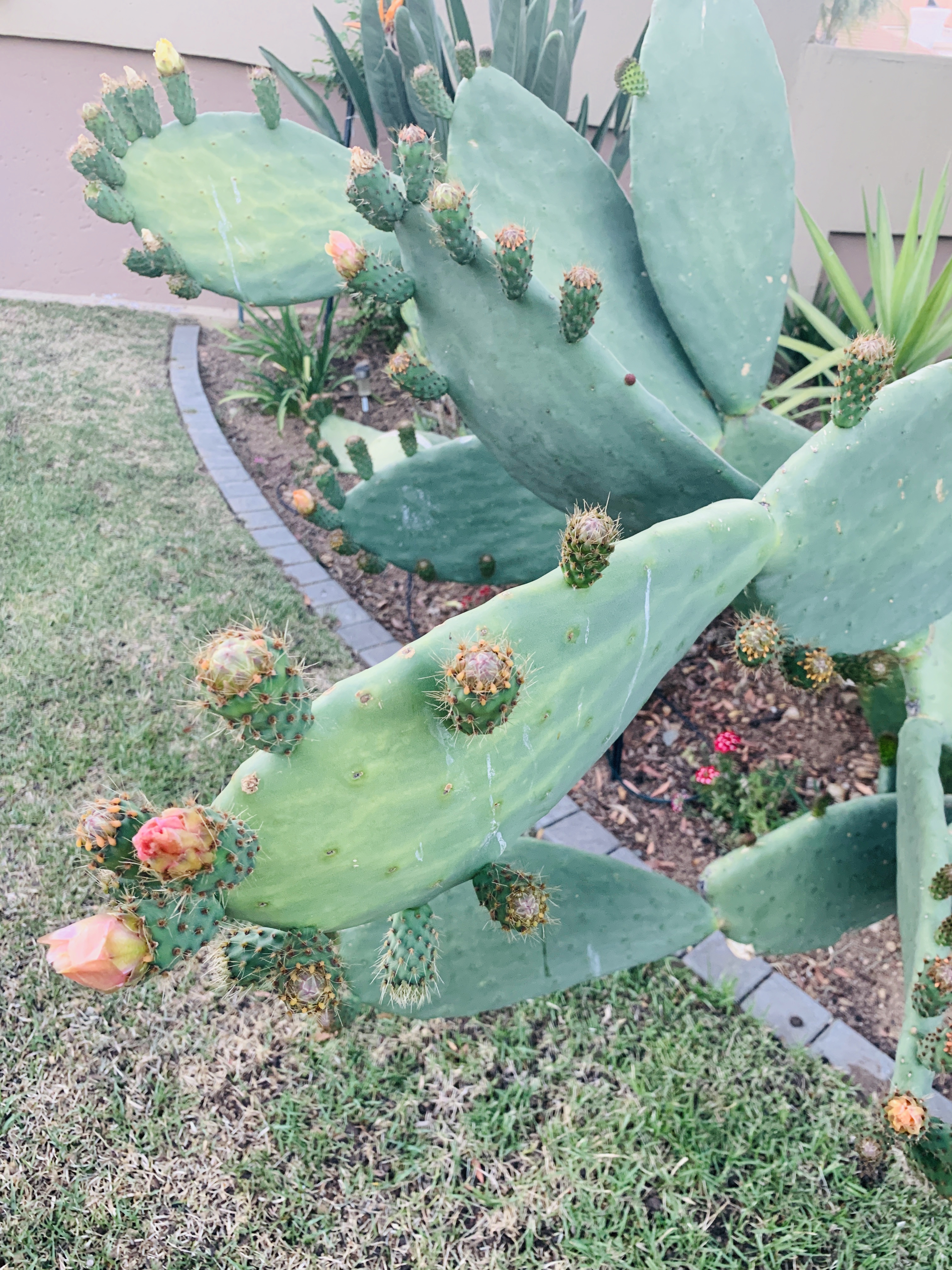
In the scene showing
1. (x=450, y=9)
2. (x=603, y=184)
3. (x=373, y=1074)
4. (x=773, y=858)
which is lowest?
(x=373, y=1074)

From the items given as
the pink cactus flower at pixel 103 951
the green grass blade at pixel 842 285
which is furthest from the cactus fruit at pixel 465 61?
the pink cactus flower at pixel 103 951

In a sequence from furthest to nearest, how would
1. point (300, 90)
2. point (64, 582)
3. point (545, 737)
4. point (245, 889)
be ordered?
1. point (300, 90)
2. point (64, 582)
3. point (545, 737)
4. point (245, 889)

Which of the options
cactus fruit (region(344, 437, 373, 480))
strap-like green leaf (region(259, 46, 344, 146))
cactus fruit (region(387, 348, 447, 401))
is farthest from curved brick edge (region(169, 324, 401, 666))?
strap-like green leaf (region(259, 46, 344, 146))

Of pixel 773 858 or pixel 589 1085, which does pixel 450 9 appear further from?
pixel 589 1085

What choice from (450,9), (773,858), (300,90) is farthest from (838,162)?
(773,858)

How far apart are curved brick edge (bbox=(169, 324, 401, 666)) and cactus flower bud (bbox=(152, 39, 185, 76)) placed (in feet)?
5.97

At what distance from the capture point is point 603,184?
217 cm

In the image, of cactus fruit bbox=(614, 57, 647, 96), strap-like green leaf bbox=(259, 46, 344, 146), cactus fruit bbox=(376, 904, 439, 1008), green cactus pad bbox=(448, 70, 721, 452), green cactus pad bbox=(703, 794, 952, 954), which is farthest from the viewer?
strap-like green leaf bbox=(259, 46, 344, 146)

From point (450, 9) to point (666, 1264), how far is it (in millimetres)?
4797

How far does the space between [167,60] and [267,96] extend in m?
0.30

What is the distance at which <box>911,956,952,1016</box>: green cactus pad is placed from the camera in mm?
1316

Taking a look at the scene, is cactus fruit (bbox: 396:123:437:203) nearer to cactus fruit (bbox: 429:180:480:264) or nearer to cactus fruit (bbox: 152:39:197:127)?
Answer: cactus fruit (bbox: 429:180:480:264)

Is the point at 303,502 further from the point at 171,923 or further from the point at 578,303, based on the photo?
the point at 171,923

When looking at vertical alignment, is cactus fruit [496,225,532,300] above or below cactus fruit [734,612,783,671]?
above
